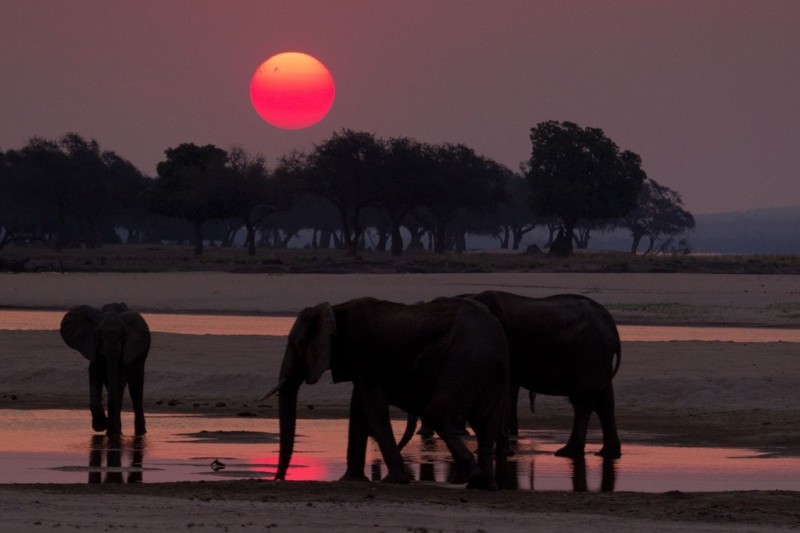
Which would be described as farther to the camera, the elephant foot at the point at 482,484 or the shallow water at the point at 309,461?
the shallow water at the point at 309,461

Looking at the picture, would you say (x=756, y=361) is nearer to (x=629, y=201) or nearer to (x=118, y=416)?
(x=118, y=416)

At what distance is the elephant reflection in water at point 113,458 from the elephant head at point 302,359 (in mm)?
1375

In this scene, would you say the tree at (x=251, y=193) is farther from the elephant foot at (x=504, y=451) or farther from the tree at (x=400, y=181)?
the elephant foot at (x=504, y=451)

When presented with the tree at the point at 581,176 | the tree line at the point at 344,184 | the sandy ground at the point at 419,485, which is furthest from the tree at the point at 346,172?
the sandy ground at the point at 419,485

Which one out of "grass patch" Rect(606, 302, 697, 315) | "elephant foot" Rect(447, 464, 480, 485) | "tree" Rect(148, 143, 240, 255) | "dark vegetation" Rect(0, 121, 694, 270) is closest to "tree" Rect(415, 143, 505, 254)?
"dark vegetation" Rect(0, 121, 694, 270)

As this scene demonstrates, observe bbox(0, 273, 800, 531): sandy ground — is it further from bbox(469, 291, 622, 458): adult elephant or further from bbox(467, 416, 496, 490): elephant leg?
bbox(469, 291, 622, 458): adult elephant

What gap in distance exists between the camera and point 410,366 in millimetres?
14211

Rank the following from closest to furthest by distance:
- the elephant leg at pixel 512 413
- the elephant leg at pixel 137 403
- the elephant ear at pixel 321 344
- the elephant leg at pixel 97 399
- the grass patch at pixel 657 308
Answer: the elephant ear at pixel 321 344 < the elephant leg at pixel 512 413 < the elephant leg at pixel 97 399 < the elephant leg at pixel 137 403 < the grass patch at pixel 657 308

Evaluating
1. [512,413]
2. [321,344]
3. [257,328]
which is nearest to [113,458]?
[321,344]

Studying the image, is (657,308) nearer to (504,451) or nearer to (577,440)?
(577,440)

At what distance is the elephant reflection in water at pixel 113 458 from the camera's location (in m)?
14.8

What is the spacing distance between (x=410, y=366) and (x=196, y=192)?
103966 millimetres

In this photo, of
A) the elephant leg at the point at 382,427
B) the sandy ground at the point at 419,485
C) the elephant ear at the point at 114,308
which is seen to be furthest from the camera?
the elephant ear at the point at 114,308

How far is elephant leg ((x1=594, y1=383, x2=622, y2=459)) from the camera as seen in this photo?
1700cm
